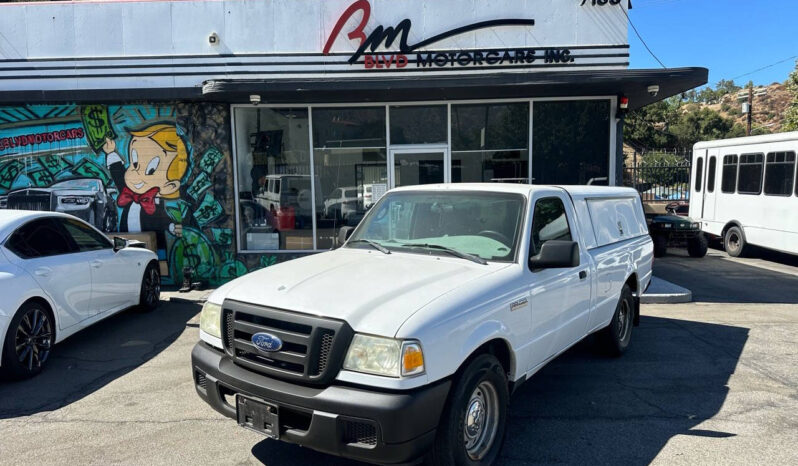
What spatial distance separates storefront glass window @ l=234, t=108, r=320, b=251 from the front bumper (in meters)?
7.51

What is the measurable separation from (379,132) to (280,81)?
7.54 feet

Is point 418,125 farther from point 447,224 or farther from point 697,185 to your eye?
point 697,185

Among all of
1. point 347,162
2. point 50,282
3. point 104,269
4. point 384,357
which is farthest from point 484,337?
point 347,162

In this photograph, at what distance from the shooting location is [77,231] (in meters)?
6.61

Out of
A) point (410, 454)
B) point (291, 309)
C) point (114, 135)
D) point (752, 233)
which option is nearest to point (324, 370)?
point (291, 309)

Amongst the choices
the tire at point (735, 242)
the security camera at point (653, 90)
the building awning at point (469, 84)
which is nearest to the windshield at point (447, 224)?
the building awning at point (469, 84)

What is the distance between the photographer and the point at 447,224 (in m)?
4.36

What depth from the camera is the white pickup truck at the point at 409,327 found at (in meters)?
2.85

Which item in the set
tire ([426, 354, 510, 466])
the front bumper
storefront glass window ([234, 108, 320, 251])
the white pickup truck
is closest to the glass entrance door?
storefront glass window ([234, 108, 320, 251])

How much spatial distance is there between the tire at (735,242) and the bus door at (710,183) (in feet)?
2.47

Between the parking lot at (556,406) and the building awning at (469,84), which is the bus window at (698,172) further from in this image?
the parking lot at (556,406)

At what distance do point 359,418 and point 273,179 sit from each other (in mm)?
8160

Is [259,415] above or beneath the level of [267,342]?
beneath

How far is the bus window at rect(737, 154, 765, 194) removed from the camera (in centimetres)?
1266
